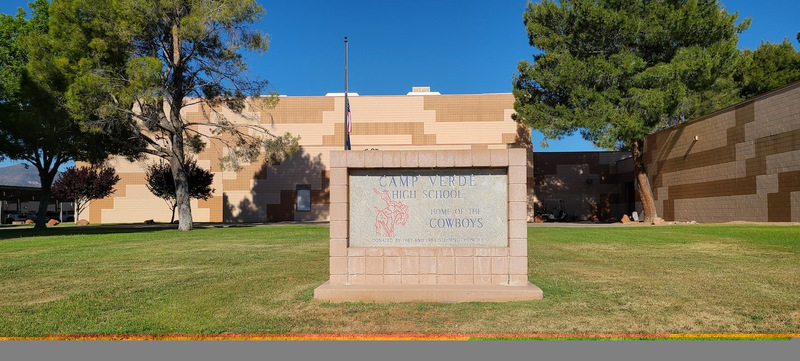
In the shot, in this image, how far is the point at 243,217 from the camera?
47312mm

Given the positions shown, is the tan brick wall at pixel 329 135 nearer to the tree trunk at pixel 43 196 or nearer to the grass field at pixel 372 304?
the tree trunk at pixel 43 196

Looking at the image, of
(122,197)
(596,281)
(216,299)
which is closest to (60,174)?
(122,197)

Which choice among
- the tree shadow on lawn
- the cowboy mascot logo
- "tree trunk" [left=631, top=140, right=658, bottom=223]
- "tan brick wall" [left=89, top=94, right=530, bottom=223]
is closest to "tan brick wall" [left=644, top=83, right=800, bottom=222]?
"tree trunk" [left=631, top=140, right=658, bottom=223]

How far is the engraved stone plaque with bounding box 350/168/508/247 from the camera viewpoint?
26.7 feet

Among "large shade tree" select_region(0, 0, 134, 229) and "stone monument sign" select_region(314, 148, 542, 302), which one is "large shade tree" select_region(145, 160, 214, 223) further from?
"stone monument sign" select_region(314, 148, 542, 302)

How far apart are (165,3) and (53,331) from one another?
24.7 metres

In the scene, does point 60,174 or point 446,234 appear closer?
point 446,234

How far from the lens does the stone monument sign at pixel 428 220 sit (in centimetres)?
803

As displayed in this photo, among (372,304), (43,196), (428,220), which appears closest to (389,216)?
(428,220)

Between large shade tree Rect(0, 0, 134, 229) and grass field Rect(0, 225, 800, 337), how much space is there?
1583cm

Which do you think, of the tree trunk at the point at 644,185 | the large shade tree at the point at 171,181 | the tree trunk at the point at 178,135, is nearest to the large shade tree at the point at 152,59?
the tree trunk at the point at 178,135

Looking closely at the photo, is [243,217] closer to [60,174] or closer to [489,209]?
[60,174]

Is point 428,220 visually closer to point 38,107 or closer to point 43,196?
point 38,107

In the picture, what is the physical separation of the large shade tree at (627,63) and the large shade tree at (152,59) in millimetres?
17449
